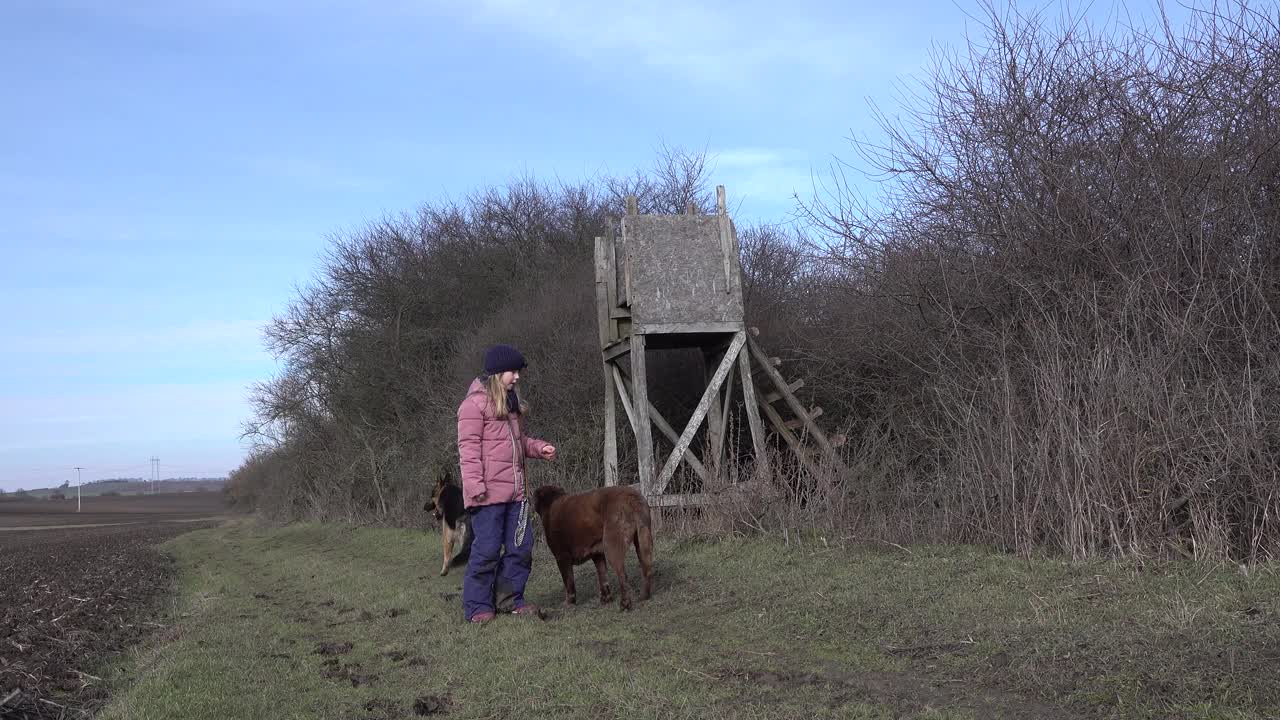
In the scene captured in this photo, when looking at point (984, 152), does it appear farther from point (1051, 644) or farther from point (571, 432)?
point (571, 432)

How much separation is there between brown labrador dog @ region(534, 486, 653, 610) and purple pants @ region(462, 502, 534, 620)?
0.36 meters

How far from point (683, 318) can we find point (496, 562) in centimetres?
664

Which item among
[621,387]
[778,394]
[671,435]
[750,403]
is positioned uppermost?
[621,387]

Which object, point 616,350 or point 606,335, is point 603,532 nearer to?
point 616,350

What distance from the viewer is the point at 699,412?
14508 mm

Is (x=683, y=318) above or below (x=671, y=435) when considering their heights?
above

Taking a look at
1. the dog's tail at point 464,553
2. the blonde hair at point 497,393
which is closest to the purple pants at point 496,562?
the blonde hair at point 497,393

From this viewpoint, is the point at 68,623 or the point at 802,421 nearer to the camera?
the point at 68,623

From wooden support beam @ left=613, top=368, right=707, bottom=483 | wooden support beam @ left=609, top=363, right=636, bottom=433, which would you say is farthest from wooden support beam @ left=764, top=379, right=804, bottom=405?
wooden support beam @ left=609, top=363, right=636, bottom=433

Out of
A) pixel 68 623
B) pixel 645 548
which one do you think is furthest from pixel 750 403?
pixel 68 623

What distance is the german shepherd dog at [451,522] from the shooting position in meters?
13.8

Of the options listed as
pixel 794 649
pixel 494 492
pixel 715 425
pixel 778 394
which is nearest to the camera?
pixel 794 649

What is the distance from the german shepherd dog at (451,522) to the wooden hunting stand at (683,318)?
2.28 meters

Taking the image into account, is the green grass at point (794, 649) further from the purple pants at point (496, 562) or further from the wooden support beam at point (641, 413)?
the wooden support beam at point (641, 413)
